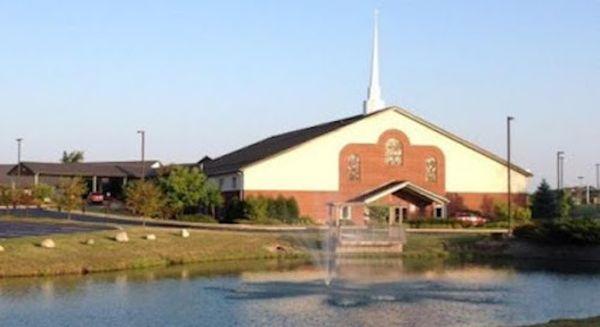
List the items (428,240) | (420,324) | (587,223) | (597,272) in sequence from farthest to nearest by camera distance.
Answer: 1. (428,240)
2. (587,223)
3. (597,272)
4. (420,324)

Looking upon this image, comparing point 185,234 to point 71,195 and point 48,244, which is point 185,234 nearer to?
point 48,244

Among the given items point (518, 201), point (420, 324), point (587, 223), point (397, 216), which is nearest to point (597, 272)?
point (587, 223)

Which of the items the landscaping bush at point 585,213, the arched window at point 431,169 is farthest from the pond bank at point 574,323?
the arched window at point 431,169

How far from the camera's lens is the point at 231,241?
49000 millimetres

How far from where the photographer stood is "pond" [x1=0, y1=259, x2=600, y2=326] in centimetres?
2520

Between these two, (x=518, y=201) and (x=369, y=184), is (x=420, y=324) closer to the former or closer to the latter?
(x=369, y=184)

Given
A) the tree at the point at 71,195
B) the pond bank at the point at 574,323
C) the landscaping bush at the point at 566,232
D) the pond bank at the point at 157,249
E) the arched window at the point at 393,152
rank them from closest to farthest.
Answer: the pond bank at the point at 574,323 < the pond bank at the point at 157,249 < the landscaping bush at the point at 566,232 < the tree at the point at 71,195 < the arched window at the point at 393,152

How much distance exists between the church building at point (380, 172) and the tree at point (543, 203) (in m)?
1.77

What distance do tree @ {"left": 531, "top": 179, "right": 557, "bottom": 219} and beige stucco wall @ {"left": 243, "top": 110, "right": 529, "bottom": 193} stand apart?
197 cm

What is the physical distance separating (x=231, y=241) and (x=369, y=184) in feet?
85.1

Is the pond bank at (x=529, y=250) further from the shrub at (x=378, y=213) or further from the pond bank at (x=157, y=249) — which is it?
the shrub at (x=378, y=213)

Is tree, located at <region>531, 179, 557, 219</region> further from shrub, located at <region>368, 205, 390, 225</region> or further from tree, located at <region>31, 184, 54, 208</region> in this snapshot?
tree, located at <region>31, 184, 54, 208</region>

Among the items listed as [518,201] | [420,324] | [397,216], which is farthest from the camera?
[518,201]

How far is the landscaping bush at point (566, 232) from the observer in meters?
48.4
